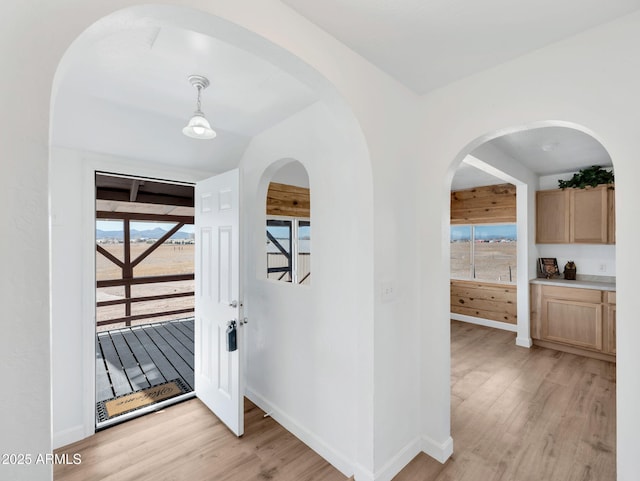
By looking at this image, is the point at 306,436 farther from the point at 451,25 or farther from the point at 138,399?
the point at 451,25

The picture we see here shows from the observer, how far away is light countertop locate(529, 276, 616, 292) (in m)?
3.49

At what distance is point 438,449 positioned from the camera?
1912 mm

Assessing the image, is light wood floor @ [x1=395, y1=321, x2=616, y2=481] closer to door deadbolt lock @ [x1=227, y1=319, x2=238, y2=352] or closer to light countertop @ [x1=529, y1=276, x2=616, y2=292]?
light countertop @ [x1=529, y1=276, x2=616, y2=292]

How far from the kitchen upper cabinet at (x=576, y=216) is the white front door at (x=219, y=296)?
166 inches

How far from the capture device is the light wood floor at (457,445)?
6.00 feet

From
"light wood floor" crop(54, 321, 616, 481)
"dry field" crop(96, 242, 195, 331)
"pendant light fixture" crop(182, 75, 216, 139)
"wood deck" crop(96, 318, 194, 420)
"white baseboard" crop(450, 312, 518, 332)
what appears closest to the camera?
"pendant light fixture" crop(182, 75, 216, 139)

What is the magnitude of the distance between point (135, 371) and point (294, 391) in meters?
2.24

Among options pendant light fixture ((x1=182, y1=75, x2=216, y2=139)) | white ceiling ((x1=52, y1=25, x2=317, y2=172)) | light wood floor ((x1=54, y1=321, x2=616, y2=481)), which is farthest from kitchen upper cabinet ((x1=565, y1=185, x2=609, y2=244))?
pendant light fixture ((x1=182, y1=75, x2=216, y2=139))

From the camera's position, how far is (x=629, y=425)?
129 centimetres

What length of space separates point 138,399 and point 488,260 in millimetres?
5280

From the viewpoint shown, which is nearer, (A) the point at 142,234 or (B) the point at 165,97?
(B) the point at 165,97

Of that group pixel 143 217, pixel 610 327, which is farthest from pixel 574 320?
pixel 143 217

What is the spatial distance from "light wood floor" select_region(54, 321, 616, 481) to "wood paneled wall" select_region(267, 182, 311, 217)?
2.10 metres

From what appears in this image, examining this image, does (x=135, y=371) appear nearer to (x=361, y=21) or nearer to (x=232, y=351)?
(x=232, y=351)
